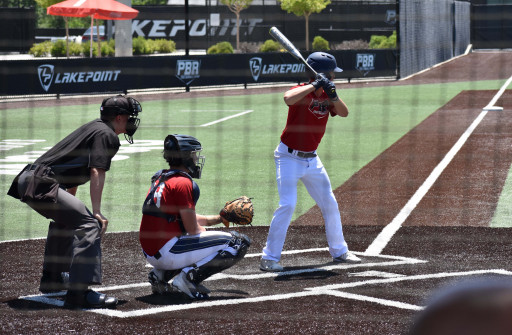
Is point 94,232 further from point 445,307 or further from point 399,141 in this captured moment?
point 399,141

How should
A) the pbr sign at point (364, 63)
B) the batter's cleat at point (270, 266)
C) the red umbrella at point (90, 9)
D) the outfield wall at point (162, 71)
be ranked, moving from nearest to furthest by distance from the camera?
the batter's cleat at point (270, 266) < the outfield wall at point (162, 71) < the red umbrella at point (90, 9) < the pbr sign at point (364, 63)

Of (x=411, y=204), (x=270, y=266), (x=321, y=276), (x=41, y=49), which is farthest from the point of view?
(x=41, y=49)

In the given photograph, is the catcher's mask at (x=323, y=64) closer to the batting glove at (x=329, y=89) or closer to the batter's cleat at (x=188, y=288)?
the batting glove at (x=329, y=89)

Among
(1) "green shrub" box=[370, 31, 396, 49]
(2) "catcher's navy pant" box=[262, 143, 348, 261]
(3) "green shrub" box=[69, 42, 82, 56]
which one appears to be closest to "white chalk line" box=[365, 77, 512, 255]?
(2) "catcher's navy pant" box=[262, 143, 348, 261]

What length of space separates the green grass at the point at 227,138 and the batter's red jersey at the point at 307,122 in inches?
105

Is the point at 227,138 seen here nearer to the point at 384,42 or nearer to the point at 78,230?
the point at 78,230

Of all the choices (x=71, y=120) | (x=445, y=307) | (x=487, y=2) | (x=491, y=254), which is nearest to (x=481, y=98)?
(x=71, y=120)

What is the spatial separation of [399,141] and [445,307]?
15719 mm

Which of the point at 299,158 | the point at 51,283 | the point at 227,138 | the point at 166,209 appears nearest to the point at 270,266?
the point at 299,158

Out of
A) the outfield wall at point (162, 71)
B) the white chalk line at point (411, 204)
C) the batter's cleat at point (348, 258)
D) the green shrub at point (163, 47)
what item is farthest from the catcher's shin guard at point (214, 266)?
the green shrub at point (163, 47)

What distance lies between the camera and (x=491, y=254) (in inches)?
276

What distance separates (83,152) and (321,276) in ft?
7.37

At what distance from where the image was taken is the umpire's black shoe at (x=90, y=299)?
5359 mm

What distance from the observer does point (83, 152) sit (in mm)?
5383
